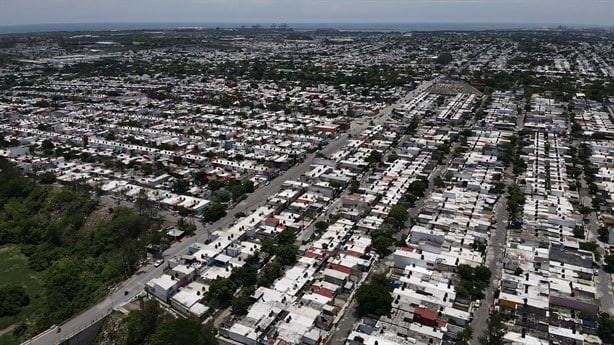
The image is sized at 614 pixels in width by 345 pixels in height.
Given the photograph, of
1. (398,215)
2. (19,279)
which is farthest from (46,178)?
(398,215)

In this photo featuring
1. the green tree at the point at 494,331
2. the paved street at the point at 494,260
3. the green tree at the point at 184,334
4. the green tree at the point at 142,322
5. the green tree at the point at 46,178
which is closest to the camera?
the green tree at the point at 184,334

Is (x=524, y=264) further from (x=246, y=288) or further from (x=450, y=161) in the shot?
(x=450, y=161)

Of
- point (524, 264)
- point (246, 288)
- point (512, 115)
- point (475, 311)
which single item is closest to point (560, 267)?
point (524, 264)

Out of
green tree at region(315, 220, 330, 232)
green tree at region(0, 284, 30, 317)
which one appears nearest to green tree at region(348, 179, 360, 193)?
green tree at region(315, 220, 330, 232)

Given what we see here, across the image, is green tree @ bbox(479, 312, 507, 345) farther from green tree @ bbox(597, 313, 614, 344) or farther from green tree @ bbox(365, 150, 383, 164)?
green tree @ bbox(365, 150, 383, 164)

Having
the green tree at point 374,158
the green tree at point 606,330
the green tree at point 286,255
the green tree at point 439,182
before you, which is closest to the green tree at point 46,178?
the green tree at point 286,255

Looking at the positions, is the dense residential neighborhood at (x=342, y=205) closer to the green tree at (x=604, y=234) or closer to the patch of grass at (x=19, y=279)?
the green tree at (x=604, y=234)
